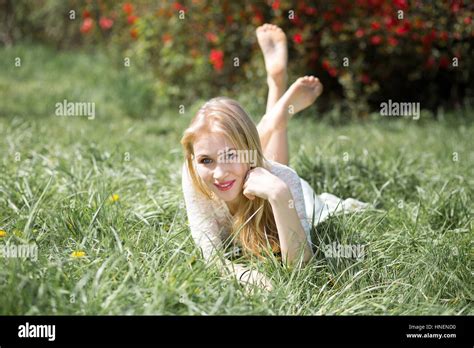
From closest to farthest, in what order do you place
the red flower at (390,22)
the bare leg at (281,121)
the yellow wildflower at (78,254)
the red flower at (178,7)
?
1. the yellow wildflower at (78,254)
2. the bare leg at (281,121)
3. the red flower at (390,22)
4. the red flower at (178,7)

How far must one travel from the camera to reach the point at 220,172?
7.41 ft

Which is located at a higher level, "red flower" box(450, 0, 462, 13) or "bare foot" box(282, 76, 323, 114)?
"red flower" box(450, 0, 462, 13)

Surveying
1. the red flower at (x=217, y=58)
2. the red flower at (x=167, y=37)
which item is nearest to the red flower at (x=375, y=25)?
the red flower at (x=217, y=58)

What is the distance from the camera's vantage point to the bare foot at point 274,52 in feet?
10.6

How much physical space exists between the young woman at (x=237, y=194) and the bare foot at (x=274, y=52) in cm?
83

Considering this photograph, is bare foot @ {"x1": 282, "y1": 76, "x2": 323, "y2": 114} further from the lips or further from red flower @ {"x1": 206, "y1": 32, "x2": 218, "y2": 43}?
red flower @ {"x1": 206, "y1": 32, "x2": 218, "y2": 43}

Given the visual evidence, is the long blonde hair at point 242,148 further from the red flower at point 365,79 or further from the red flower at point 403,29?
the red flower at point 365,79

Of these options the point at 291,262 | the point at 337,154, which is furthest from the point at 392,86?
the point at 291,262

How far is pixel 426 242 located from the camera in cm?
253

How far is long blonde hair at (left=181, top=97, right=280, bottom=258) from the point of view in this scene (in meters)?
2.30

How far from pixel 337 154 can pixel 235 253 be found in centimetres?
150

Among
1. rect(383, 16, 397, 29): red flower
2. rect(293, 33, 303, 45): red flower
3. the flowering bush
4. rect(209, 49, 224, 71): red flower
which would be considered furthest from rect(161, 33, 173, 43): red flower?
rect(383, 16, 397, 29): red flower

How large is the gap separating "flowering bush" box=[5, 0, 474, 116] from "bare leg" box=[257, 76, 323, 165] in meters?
2.01
